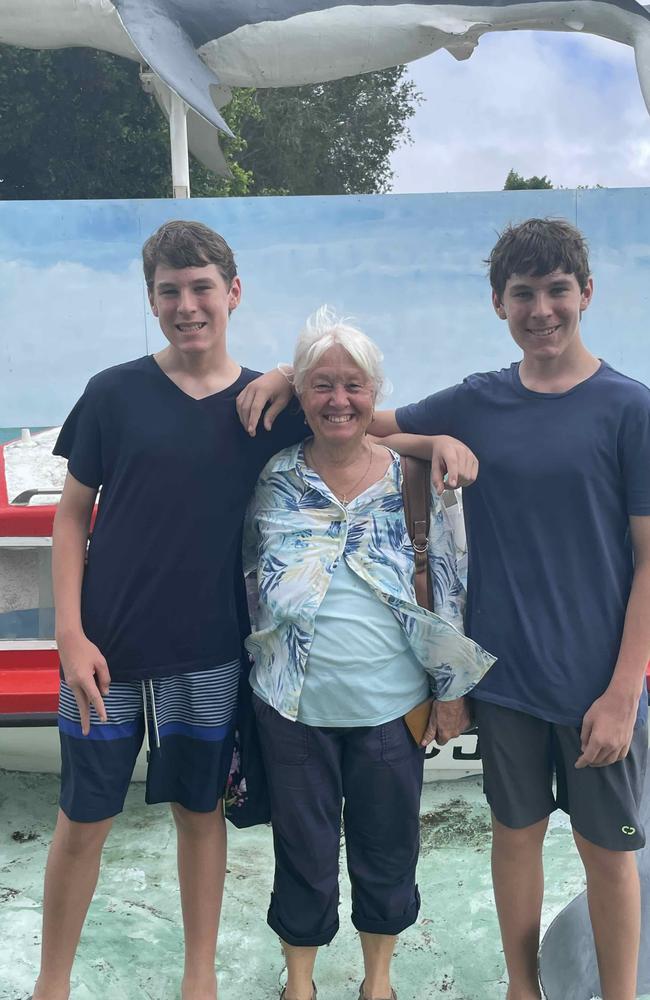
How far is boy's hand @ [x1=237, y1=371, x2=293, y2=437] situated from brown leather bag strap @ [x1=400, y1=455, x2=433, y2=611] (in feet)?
1.07

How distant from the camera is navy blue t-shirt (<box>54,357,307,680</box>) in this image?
5.76 feet

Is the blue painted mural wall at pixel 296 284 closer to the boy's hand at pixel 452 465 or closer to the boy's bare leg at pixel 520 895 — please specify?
the boy's hand at pixel 452 465

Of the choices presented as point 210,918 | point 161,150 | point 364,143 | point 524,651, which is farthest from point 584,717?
point 364,143

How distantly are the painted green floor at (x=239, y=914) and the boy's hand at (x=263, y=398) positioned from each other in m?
1.53

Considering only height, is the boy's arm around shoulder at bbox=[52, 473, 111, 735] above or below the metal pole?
below

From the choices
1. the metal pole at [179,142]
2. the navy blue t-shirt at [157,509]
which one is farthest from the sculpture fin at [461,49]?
the navy blue t-shirt at [157,509]

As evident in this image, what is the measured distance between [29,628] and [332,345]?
72.1 inches

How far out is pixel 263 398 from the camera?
1.75m

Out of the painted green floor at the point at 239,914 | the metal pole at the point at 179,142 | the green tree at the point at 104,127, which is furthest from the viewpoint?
the green tree at the point at 104,127

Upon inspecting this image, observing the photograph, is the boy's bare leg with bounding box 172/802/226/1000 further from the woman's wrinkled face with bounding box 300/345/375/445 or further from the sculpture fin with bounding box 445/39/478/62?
the sculpture fin with bounding box 445/39/478/62

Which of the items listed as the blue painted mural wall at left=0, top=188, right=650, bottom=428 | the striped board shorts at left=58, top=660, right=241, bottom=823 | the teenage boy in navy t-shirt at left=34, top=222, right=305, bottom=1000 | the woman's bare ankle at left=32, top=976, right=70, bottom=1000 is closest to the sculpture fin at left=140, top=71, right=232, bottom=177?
the blue painted mural wall at left=0, top=188, right=650, bottom=428

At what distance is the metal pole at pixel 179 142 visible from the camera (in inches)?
330

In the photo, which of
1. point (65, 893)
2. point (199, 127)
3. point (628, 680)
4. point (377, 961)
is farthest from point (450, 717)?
point (199, 127)

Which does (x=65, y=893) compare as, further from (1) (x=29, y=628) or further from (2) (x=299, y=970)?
(1) (x=29, y=628)
